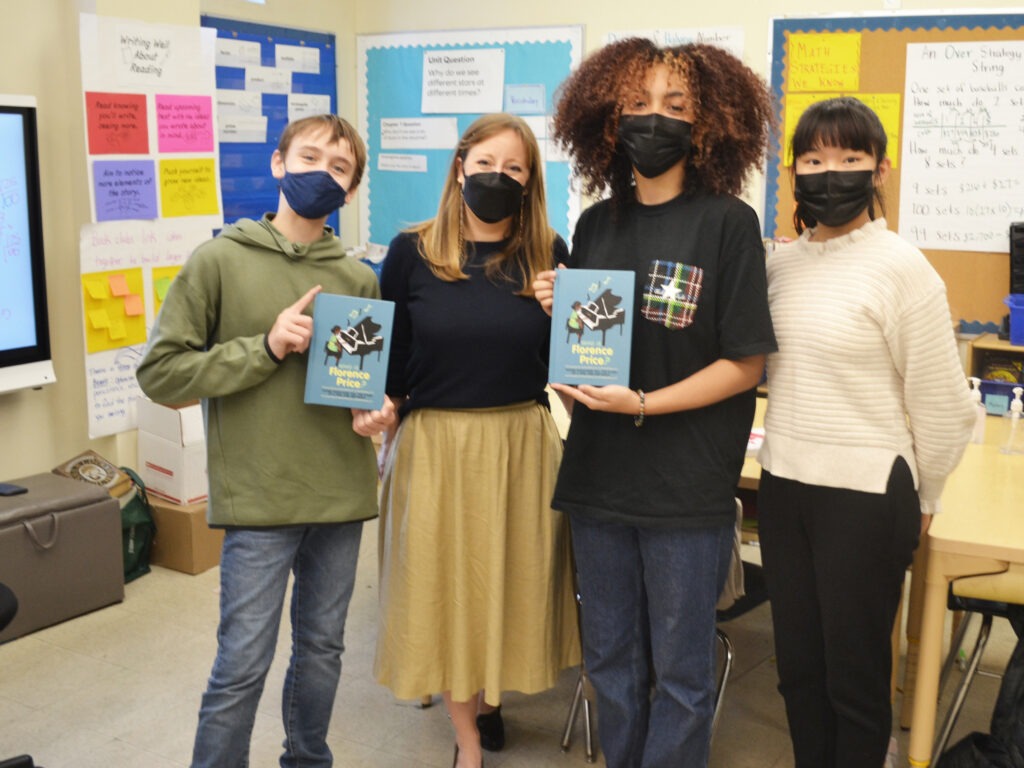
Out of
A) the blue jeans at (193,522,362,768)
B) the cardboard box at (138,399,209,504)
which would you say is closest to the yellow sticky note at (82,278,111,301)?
the cardboard box at (138,399,209,504)

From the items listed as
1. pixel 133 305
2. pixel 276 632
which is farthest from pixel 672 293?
pixel 133 305

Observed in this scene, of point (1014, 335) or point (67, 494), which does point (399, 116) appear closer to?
point (67, 494)

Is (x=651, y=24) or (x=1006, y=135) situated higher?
(x=651, y=24)

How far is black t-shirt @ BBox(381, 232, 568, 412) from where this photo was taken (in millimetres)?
2158

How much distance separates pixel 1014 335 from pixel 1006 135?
78 cm

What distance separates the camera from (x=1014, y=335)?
4020 mm

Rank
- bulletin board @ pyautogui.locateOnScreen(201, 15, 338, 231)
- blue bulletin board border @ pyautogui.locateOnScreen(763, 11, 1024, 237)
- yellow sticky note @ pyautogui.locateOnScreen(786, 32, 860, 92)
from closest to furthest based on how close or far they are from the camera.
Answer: blue bulletin board border @ pyautogui.locateOnScreen(763, 11, 1024, 237) → yellow sticky note @ pyautogui.locateOnScreen(786, 32, 860, 92) → bulletin board @ pyautogui.locateOnScreen(201, 15, 338, 231)

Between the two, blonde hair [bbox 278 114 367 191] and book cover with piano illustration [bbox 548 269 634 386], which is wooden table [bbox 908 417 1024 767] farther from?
blonde hair [bbox 278 114 367 191]

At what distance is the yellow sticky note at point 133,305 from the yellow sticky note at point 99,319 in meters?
0.08

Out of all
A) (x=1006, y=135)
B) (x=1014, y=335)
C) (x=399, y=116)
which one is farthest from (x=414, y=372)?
(x=399, y=116)

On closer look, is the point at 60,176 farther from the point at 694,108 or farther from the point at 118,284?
the point at 694,108

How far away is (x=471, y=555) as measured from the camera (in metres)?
2.29

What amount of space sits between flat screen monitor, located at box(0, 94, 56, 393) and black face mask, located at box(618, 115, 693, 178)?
90.2 inches

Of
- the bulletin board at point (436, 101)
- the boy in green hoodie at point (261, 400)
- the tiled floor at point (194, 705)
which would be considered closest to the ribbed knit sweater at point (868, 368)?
the boy in green hoodie at point (261, 400)
